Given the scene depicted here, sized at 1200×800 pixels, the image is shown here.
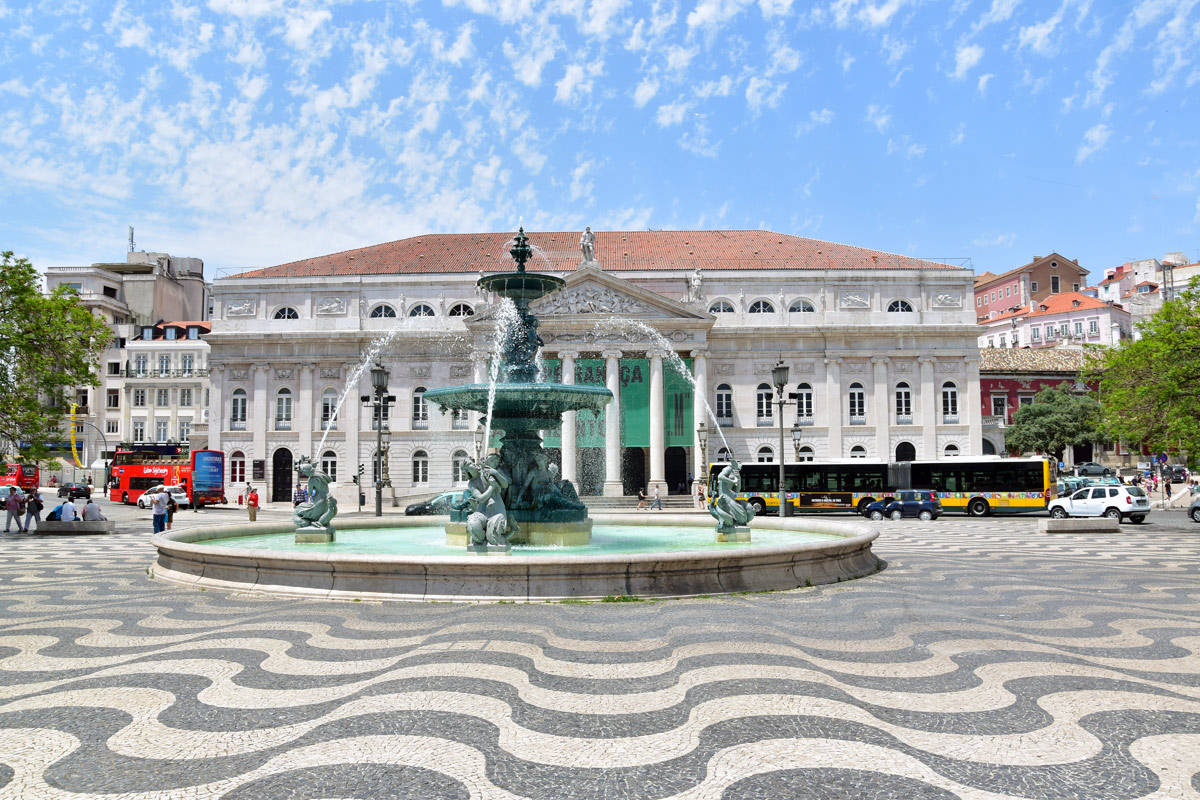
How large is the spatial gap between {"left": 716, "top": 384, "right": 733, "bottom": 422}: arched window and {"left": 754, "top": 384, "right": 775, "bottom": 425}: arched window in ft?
4.92

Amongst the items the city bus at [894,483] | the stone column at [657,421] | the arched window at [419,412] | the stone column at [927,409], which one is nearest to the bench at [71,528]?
the city bus at [894,483]

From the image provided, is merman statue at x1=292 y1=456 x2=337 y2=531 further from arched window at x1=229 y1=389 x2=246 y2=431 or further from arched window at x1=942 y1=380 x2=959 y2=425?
arched window at x1=942 y1=380 x2=959 y2=425

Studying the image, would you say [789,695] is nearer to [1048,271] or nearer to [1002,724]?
[1002,724]

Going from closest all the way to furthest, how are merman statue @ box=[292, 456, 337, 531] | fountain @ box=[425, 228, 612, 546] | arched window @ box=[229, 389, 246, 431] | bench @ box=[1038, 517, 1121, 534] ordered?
1. fountain @ box=[425, 228, 612, 546]
2. merman statue @ box=[292, 456, 337, 531]
3. bench @ box=[1038, 517, 1121, 534]
4. arched window @ box=[229, 389, 246, 431]

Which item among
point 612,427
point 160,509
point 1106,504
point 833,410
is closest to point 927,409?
point 833,410

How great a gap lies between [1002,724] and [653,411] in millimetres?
40034

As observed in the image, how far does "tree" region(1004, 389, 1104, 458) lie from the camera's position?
5453 centimetres

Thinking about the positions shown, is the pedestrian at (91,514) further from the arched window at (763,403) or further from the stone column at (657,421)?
the arched window at (763,403)

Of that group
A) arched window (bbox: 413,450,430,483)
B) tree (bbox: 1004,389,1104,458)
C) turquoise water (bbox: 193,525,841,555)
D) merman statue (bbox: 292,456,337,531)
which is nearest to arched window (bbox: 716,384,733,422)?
arched window (bbox: 413,450,430,483)

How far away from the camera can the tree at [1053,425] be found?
179ft

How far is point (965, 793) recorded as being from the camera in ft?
13.3

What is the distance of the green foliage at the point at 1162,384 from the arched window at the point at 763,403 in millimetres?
20035

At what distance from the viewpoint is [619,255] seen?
51.6 meters

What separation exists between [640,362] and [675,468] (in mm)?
7141
